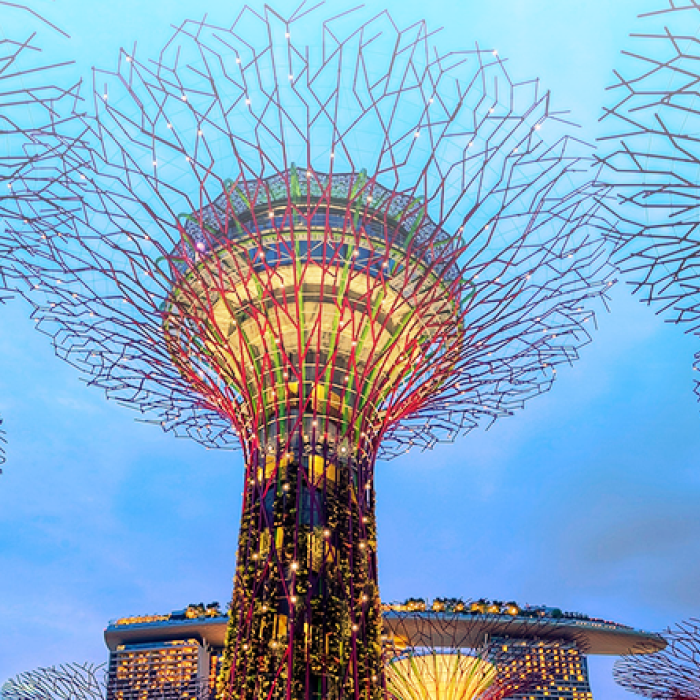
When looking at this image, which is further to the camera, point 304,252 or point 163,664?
point 163,664

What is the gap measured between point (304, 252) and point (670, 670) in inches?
984

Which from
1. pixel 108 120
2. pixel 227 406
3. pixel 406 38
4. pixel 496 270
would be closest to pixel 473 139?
pixel 406 38

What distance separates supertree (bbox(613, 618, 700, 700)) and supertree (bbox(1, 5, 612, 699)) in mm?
16454

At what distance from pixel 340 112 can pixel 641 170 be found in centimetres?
635

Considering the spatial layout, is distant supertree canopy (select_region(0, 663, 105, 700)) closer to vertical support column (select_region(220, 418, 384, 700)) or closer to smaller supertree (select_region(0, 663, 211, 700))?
smaller supertree (select_region(0, 663, 211, 700))

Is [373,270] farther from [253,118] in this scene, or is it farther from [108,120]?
[108,120]

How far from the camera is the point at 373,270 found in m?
19.5

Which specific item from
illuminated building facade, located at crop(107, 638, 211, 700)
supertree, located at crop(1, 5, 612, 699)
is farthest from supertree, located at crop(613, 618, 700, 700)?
illuminated building facade, located at crop(107, 638, 211, 700)

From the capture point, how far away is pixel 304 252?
19609 mm

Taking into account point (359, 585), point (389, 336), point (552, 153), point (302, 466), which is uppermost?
point (552, 153)

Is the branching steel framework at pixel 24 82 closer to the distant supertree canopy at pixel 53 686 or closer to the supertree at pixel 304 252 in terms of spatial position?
the supertree at pixel 304 252

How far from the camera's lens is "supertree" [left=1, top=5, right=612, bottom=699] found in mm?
15812

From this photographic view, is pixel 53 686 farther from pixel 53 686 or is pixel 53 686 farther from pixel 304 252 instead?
pixel 304 252

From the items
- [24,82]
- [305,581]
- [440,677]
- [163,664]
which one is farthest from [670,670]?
[163,664]
